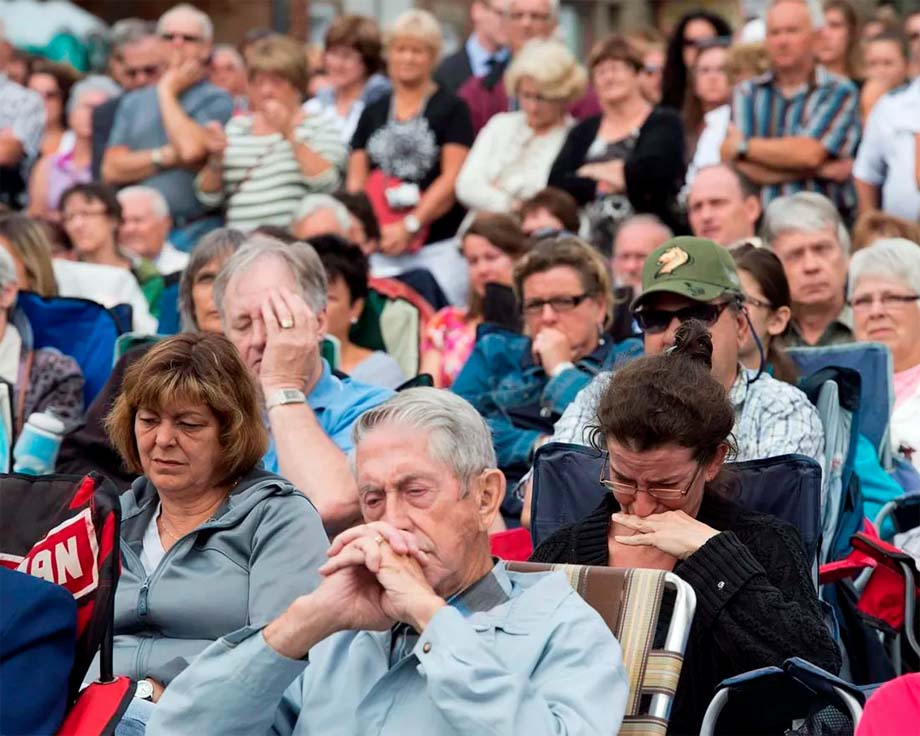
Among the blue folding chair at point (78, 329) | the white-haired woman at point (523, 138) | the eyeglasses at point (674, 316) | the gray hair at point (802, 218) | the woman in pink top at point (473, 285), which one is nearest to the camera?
the eyeglasses at point (674, 316)

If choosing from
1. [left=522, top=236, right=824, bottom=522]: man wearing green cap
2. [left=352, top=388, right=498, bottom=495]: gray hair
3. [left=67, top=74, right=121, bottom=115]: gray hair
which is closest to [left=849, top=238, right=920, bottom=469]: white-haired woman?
[left=522, top=236, right=824, bottom=522]: man wearing green cap

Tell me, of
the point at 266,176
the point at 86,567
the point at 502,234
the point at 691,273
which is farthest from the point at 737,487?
the point at 266,176

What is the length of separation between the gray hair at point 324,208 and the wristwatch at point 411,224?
3.10 feet

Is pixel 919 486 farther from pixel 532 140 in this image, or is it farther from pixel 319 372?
pixel 532 140

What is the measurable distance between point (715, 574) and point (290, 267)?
88.2 inches

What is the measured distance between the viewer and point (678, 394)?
4195mm

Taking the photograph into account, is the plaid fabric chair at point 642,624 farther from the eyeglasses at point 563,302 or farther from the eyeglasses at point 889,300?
the eyeglasses at point 889,300

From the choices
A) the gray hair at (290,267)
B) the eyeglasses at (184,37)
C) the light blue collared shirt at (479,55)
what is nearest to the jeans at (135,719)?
the gray hair at (290,267)

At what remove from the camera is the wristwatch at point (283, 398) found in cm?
536

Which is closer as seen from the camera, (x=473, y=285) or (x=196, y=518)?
(x=196, y=518)

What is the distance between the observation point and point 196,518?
457 cm

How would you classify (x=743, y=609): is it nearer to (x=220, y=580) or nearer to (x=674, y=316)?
(x=220, y=580)

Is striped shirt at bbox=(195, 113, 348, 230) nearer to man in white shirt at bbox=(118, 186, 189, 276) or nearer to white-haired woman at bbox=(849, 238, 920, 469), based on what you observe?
man in white shirt at bbox=(118, 186, 189, 276)

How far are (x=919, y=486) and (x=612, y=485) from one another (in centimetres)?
228
